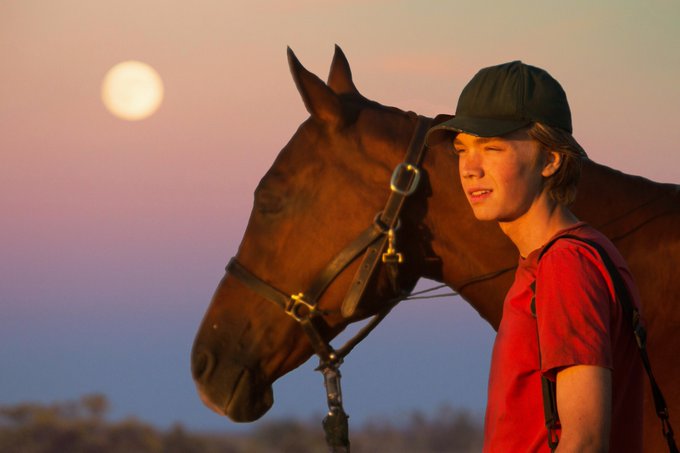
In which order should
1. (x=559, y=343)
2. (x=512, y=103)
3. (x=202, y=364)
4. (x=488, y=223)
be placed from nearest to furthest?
(x=559, y=343) < (x=512, y=103) < (x=488, y=223) < (x=202, y=364)

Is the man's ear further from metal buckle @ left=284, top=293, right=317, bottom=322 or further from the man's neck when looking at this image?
metal buckle @ left=284, top=293, right=317, bottom=322

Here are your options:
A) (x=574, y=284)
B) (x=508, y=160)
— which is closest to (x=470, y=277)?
(x=508, y=160)

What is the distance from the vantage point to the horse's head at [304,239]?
3855mm

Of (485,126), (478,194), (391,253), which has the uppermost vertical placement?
(485,126)

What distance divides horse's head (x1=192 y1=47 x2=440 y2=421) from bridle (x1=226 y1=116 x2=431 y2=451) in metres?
0.03

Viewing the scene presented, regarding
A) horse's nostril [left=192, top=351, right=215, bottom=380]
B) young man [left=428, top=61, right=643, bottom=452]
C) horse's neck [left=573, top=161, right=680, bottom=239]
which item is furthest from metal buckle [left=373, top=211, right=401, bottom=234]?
young man [left=428, top=61, right=643, bottom=452]

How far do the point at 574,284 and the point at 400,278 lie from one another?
2035 mm

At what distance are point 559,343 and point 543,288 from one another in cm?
13

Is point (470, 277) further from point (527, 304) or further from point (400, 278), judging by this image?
point (527, 304)

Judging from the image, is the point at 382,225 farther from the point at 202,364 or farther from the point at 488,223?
the point at 202,364

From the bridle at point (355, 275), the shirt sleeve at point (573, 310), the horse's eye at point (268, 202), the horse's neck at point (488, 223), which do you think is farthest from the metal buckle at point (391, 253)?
the shirt sleeve at point (573, 310)

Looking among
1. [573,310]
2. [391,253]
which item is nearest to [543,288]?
[573,310]

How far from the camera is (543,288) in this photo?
1918 mm

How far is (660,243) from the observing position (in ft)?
11.6
